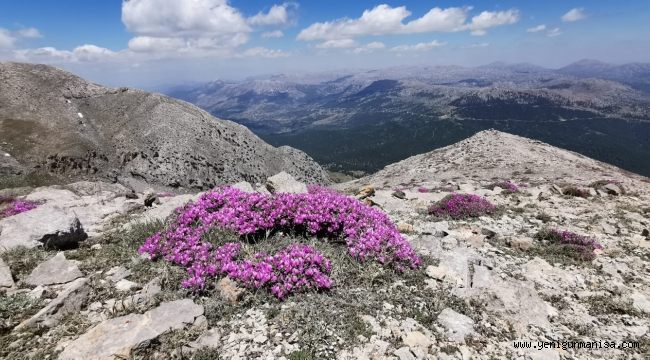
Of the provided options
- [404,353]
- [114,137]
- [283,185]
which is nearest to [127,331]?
[404,353]

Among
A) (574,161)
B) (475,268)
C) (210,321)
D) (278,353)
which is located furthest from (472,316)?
(574,161)

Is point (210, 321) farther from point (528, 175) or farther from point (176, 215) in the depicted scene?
point (528, 175)

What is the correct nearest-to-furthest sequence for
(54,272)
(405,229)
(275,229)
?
(54,272), (275,229), (405,229)

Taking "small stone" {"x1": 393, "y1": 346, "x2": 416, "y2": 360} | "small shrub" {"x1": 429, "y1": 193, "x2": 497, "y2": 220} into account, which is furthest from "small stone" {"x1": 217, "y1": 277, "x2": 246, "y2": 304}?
"small shrub" {"x1": 429, "y1": 193, "x2": 497, "y2": 220}

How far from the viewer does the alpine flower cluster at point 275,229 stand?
784cm

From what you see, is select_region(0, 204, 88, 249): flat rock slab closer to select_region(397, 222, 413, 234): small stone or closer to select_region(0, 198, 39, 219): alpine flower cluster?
select_region(0, 198, 39, 219): alpine flower cluster

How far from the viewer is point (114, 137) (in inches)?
1677

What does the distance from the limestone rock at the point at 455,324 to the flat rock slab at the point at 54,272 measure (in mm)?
8051

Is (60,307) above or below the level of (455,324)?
above

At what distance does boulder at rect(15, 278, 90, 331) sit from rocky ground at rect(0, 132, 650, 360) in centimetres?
2

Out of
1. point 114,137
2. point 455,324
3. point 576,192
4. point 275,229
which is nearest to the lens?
point 455,324

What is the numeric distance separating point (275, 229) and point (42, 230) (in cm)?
646

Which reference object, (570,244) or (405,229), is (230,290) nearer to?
(405,229)

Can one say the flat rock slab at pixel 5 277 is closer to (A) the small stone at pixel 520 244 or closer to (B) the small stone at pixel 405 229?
(B) the small stone at pixel 405 229
